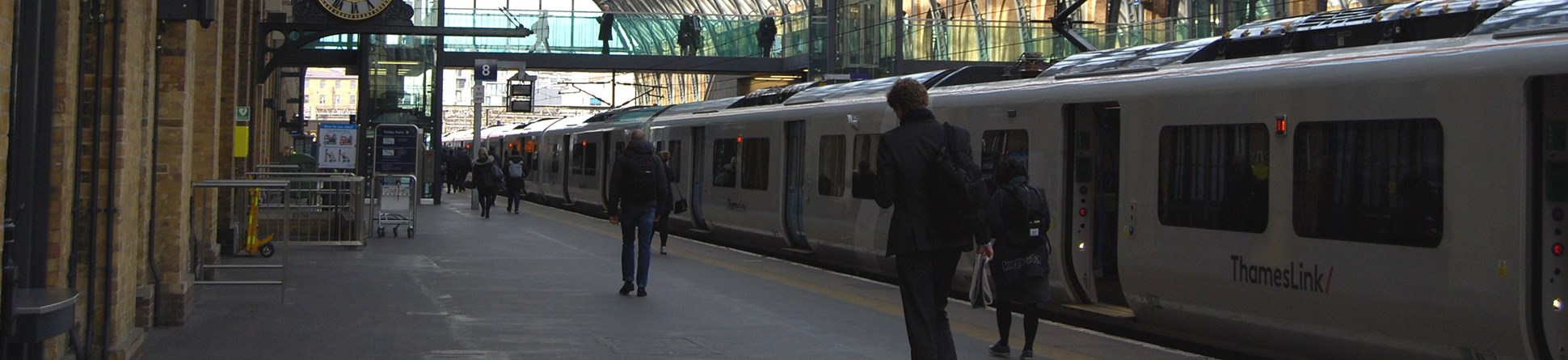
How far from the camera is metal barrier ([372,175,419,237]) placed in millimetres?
21375

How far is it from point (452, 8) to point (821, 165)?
26.0 meters

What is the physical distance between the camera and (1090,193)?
12.0 m

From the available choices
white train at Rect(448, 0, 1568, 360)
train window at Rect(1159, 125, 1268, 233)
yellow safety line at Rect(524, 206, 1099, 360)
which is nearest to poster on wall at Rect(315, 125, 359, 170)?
yellow safety line at Rect(524, 206, 1099, 360)

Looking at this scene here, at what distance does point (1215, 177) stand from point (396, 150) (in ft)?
53.1

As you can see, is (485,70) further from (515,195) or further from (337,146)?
(337,146)

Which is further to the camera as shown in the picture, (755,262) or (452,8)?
(452,8)

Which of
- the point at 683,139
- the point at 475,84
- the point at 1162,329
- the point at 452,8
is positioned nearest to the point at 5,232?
the point at 1162,329

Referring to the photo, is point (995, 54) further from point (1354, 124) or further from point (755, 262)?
point (1354, 124)

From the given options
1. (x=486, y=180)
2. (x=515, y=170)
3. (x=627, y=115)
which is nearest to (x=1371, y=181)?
(x=486, y=180)

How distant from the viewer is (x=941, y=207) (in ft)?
23.1

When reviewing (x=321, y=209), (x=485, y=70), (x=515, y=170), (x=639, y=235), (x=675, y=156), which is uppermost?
(x=485, y=70)

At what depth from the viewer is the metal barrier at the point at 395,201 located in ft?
70.1

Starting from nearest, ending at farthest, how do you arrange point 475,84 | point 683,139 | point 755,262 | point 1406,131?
point 1406,131 → point 755,262 → point 683,139 → point 475,84

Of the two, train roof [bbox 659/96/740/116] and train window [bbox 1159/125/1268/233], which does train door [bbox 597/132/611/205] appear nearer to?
train roof [bbox 659/96/740/116]
